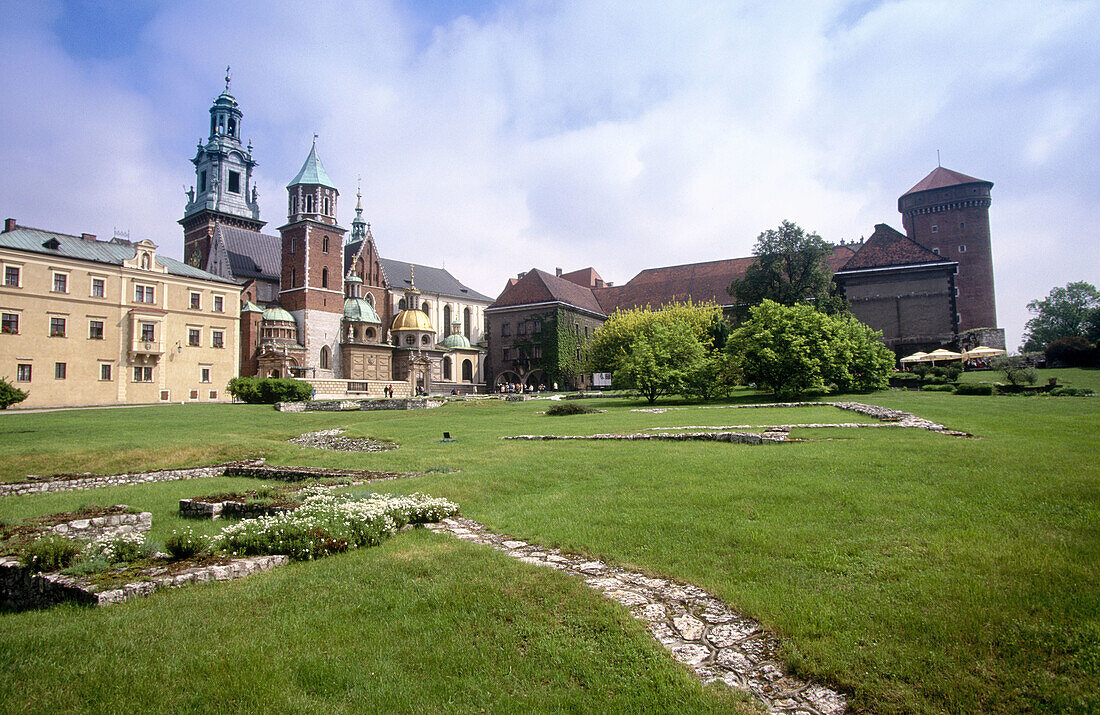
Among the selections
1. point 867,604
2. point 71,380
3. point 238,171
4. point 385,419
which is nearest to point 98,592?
point 867,604

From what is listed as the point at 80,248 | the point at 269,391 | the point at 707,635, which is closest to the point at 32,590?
the point at 707,635

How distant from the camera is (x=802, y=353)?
107ft

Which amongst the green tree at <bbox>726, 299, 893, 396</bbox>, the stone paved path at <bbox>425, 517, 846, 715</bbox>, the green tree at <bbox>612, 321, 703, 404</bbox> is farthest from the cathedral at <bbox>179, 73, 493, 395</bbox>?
the stone paved path at <bbox>425, 517, 846, 715</bbox>

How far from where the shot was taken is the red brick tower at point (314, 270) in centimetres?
6138

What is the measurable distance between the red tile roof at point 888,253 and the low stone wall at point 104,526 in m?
62.0

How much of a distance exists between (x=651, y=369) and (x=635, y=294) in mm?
42264

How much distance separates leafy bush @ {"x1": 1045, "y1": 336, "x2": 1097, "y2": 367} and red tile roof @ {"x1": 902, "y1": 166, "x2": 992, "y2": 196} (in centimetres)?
3800

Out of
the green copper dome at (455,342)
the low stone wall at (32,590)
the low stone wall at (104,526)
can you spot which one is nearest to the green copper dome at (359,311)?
the green copper dome at (455,342)

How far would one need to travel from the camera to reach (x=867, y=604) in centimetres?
541

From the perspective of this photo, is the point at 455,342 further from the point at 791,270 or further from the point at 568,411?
the point at 568,411

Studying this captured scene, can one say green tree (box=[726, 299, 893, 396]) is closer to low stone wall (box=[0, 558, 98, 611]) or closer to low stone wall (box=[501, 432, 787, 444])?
low stone wall (box=[501, 432, 787, 444])

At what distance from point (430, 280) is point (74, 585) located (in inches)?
3279

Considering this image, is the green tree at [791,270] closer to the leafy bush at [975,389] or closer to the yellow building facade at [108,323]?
the leafy bush at [975,389]

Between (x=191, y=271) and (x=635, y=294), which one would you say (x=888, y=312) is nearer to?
(x=635, y=294)
